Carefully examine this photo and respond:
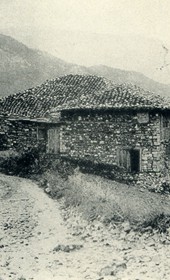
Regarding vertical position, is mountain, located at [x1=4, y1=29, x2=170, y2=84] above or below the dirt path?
above

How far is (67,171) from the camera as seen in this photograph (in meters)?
16.0

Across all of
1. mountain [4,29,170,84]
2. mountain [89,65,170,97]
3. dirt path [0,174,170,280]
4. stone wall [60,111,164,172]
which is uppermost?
mountain [4,29,170,84]

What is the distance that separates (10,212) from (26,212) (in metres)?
0.50

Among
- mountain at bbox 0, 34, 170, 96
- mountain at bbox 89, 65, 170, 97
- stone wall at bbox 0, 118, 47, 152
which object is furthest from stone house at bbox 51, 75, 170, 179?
mountain at bbox 89, 65, 170, 97

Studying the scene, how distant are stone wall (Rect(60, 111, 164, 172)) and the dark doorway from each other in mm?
560

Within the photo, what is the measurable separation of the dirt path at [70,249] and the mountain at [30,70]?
28.7 metres

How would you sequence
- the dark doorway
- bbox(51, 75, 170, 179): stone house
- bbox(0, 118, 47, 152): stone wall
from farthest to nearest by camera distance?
bbox(0, 118, 47, 152): stone wall, the dark doorway, bbox(51, 75, 170, 179): stone house

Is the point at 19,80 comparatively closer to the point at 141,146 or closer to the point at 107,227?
the point at 141,146

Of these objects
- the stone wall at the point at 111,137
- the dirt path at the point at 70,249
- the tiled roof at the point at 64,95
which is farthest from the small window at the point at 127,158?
the dirt path at the point at 70,249

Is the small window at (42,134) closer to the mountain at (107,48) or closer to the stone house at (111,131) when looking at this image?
the stone house at (111,131)

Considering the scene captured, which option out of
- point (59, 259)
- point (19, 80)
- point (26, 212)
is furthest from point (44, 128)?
point (19, 80)

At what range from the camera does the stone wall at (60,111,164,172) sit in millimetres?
15570

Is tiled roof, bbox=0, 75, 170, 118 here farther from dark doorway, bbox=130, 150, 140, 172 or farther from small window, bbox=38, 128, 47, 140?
dark doorway, bbox=130, 150, 140, 172

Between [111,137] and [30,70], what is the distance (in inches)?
1298
